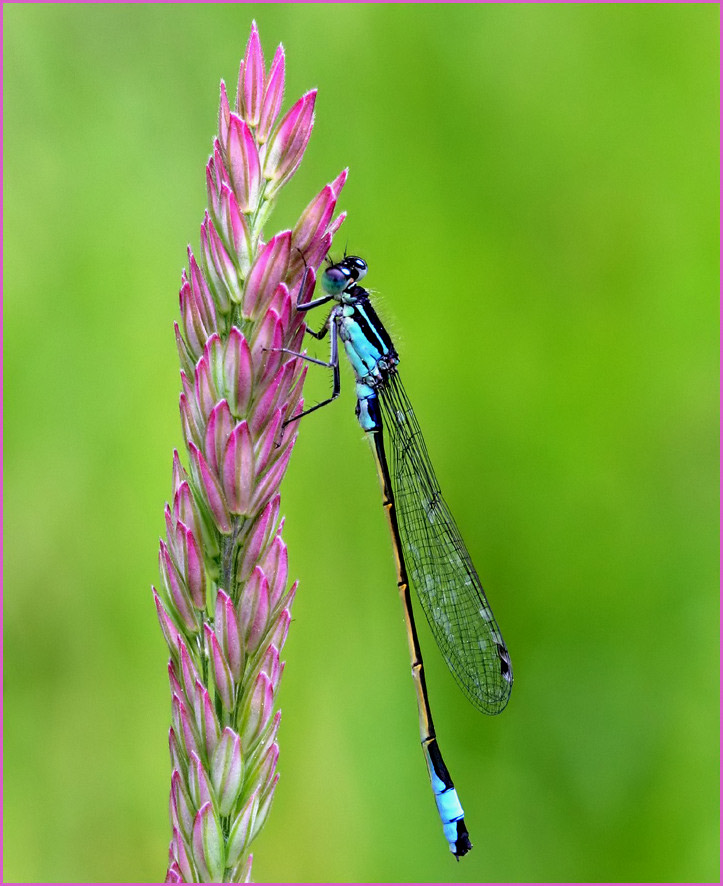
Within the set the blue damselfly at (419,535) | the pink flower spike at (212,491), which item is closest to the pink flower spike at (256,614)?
the pink flower spike at (212,491)

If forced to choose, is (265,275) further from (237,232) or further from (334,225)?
(334,225)

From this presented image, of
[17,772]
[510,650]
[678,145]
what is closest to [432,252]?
[678,145]

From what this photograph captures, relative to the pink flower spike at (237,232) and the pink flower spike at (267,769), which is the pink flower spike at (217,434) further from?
the pink flower spike at (267,769)

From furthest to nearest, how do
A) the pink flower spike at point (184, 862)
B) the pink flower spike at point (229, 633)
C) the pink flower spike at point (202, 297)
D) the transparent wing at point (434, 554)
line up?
the transparent wing at point (434, 554) → the pink flower spike at point (202, 297) → the pink flower spike at point (229, 633) → the pink flower spike at point (184, 862)

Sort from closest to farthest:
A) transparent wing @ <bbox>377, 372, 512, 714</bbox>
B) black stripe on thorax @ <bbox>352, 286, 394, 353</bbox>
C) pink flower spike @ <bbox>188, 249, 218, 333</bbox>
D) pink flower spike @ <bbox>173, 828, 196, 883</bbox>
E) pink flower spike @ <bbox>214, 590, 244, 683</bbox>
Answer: pink flower spike @ <bbox>173, 828, 196, 883</bbox>, pink flower spike @ <bbox>214, 590, 244, 683</bbox>, pink flower spike @ <bbox>188, 249, 218, 333</bbox>, black stripe on thorax @ <bbox>352, 286, 394, 353</bbox>, transparent wing @ <bbox>377, 372, 512, 714</bbox>

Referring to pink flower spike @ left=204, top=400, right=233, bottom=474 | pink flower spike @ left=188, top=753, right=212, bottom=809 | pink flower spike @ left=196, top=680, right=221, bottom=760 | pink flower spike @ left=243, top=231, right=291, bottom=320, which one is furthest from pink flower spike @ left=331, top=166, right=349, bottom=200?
pink flower spike @ left=188, top=753, right=212, bottom=809

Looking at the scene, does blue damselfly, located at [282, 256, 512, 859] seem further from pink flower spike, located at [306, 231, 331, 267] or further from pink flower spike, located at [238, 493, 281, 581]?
pink flower spike, located at [238, 493, 281, 581]

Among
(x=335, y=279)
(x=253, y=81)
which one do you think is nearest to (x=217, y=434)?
(x=253, y=81)
